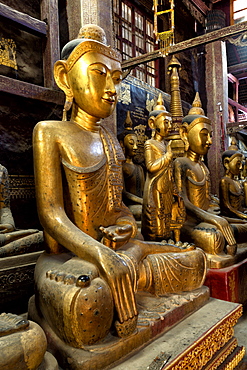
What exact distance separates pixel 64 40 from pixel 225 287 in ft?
12.0

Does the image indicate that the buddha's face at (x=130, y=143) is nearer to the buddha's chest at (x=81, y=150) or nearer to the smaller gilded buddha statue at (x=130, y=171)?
the smaller gilded buddha statue at (x=130, y=171)

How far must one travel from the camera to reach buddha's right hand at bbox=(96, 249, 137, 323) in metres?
1.46

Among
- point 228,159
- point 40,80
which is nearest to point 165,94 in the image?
point 228,159

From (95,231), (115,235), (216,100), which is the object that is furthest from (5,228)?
(216,100)

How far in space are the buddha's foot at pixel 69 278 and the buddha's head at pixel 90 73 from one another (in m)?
1.09

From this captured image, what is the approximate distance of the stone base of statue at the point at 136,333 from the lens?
4.27 feet

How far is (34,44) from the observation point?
150 inches

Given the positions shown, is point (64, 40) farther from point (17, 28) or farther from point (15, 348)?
point (15, 348)

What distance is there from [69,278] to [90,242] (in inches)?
9.9

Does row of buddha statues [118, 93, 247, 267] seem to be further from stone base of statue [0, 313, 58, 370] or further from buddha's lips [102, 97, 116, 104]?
stone base of statue [0, 313, 58, 370]

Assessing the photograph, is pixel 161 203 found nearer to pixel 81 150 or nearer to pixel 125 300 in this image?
pixel 81 150

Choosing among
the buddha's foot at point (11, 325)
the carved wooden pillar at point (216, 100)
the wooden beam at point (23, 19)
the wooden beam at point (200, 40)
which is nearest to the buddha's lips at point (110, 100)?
the buddha's foot at point (11, 325)

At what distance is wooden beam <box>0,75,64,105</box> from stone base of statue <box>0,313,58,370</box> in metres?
2.71

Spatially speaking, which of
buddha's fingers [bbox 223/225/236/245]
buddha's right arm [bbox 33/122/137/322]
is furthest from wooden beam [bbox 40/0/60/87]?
buddha's fingers [bbox 223/225/236/245]
